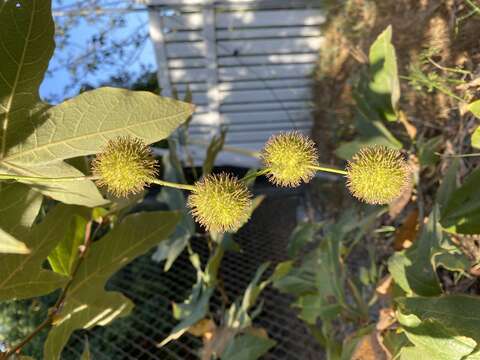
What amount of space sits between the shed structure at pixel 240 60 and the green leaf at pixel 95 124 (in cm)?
174

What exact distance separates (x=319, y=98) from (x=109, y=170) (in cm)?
211

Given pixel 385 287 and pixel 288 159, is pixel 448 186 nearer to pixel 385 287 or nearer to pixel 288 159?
pixel 385 287

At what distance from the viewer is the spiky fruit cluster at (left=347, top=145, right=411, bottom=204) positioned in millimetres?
467

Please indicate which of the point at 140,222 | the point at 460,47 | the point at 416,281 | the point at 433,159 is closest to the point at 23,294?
the point at 140,222

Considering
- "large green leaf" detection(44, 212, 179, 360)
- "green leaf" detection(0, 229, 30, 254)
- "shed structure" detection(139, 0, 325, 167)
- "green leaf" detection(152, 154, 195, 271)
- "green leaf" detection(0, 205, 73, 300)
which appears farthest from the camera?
"shed structure" detection(139, 0, 325, 167)

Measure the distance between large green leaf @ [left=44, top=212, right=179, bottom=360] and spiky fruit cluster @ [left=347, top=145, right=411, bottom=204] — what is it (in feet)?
1.36

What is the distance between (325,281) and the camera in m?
1.00

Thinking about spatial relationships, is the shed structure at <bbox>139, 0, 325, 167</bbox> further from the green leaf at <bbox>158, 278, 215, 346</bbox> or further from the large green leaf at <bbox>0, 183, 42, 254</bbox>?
the large green leaf at <bbox>0, 183, 42, 254</bbox>

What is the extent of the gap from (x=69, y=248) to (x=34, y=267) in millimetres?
155

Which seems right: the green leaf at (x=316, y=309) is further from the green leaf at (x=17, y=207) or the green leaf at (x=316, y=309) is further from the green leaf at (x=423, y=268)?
the green leaf at (x=17, y=207)

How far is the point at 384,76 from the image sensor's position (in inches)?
38.3

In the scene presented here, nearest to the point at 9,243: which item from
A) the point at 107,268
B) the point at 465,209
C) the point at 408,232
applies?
the point at 107,268

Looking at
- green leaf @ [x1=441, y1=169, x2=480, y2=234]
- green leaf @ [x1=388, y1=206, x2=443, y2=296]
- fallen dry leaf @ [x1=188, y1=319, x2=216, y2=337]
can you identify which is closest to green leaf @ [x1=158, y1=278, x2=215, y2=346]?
fallen dry leaf @ [x1=188, y1=319, x2=216, y2=337]

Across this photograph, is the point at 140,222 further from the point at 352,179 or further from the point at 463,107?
the point at 463,107
